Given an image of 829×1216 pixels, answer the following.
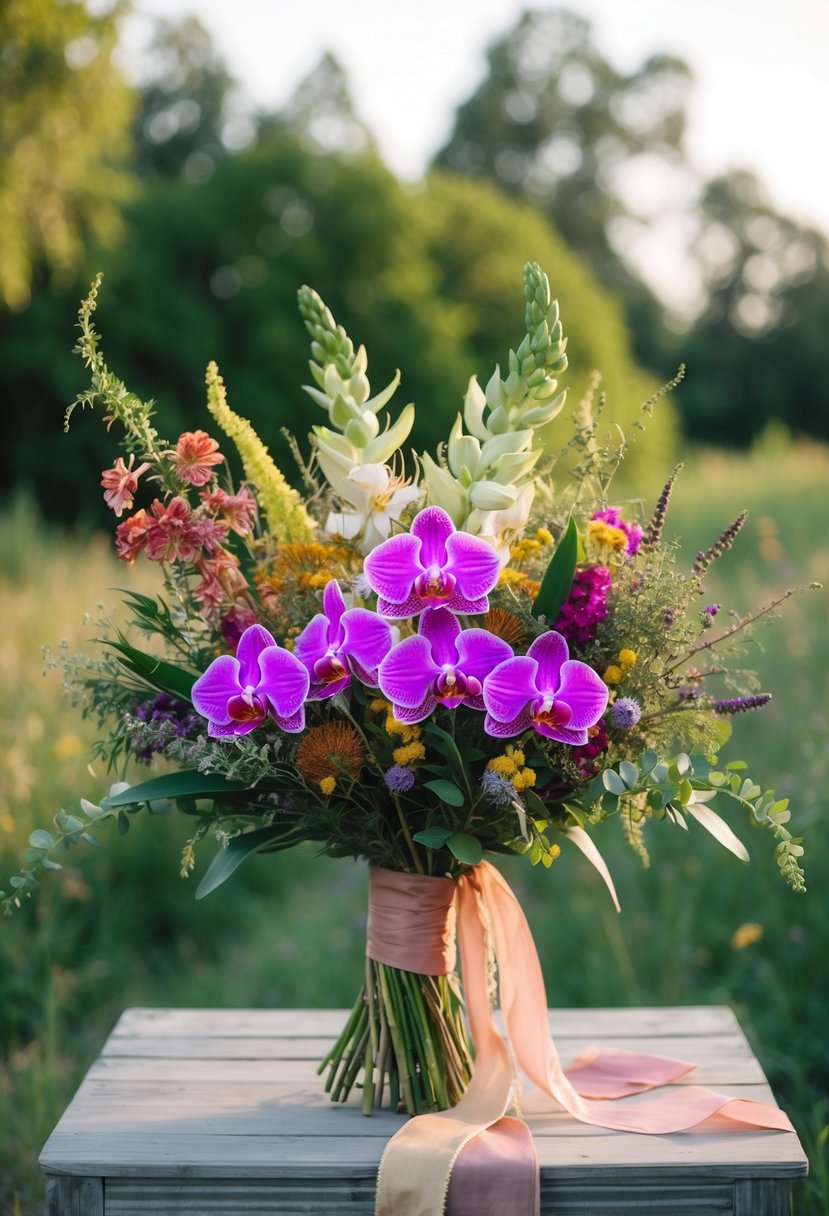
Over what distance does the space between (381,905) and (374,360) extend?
1217 cm

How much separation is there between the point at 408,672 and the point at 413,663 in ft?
0.04

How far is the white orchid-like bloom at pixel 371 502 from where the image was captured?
1.47 m

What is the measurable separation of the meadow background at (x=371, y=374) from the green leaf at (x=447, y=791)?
599mm

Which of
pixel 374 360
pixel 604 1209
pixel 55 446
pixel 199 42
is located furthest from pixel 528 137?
pixel 604 1209

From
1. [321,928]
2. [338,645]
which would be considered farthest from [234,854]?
[321,928]

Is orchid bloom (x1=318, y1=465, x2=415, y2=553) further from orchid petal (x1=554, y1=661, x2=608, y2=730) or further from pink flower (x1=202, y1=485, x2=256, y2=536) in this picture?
orchid petal (x1=554, y1=661, x2=608, y2=730)

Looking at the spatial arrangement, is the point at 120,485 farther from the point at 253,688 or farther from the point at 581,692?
the point at 581,692

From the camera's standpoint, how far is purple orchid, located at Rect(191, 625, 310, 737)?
1401 millimetres

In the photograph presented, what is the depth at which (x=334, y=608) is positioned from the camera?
4.69 ft

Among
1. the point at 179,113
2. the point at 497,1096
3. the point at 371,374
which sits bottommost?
the point at 497,1096

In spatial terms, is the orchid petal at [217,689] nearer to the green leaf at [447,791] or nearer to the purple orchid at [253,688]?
the purple orchid at [253,688]

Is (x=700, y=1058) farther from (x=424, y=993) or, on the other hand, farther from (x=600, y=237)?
(x=600, y=237)

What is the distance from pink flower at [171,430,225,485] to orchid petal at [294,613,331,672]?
25 centimetres

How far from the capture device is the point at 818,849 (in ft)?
10.2
